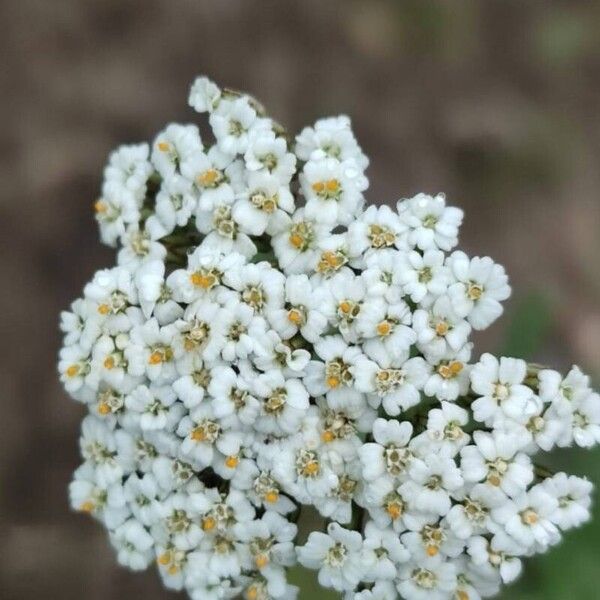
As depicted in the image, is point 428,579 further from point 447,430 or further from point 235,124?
point 235,124

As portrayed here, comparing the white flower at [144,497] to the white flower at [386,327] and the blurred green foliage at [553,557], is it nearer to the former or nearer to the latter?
the white flower at [386,327]

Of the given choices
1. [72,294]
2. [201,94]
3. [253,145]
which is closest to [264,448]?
[253,145]

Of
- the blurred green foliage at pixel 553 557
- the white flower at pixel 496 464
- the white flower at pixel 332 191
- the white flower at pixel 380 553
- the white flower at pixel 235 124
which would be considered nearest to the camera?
the white flower at pixel 496 464

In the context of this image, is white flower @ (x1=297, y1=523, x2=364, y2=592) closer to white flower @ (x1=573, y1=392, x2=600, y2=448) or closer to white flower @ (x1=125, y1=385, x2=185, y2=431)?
white flower @ (x1=125, y1=385, x2=185, y2=431)

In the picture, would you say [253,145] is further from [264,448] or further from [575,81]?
[575,81]

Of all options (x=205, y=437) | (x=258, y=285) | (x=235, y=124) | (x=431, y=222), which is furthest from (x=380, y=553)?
(x=235, y=124)

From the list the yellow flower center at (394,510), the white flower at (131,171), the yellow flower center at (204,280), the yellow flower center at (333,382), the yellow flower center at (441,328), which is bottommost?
the yellow flower center at (394,510)

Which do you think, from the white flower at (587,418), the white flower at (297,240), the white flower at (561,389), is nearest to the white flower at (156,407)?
the white flower at (297,240)
